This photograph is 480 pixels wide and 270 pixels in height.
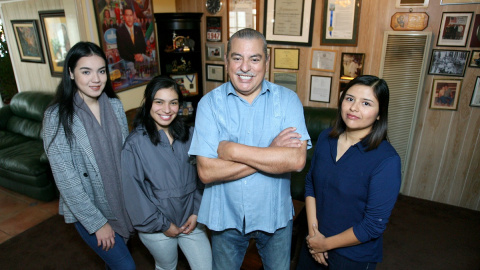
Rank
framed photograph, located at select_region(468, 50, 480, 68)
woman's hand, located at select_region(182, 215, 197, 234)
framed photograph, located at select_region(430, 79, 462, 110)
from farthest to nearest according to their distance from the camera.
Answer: framed photograph, located at select_region(430, 79, 462, 110), framed photograph, located at select_region(468, 50, 480, 68), woman's hand, located at select_region(182, 215, 197, 234)

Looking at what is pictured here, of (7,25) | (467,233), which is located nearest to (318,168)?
(467,233)

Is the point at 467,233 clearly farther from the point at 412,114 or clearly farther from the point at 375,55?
the point at 375,55

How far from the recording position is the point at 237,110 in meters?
1.30

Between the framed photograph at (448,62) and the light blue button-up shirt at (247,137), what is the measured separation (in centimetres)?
247

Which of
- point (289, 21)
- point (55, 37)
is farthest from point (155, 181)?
point (55, 37)

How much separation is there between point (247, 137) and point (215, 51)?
3112 millimetres

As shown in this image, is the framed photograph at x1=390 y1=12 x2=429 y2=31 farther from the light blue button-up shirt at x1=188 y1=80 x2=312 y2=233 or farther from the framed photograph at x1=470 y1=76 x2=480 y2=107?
the light blue button-up shirt at x1=188 y1=80 x2=312 y2=233

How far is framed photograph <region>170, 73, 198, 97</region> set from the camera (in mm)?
4109

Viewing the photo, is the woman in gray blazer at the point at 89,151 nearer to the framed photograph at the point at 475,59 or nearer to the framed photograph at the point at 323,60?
the framed photograph at the point at 323,60

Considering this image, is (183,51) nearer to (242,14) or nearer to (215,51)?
(215,51)

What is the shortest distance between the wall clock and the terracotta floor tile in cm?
312

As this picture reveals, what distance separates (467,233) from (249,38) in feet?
10.1

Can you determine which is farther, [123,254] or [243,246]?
[123,254]

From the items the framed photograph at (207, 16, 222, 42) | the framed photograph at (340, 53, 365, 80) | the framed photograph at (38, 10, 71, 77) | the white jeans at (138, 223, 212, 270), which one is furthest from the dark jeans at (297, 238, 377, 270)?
the framed photograph at (38, 10, 71, 77)
